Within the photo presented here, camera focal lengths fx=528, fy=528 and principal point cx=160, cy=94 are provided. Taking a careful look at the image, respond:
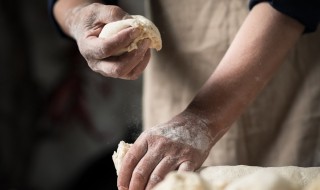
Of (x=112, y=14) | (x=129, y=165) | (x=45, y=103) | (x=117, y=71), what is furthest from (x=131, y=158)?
(x=45, y=103)

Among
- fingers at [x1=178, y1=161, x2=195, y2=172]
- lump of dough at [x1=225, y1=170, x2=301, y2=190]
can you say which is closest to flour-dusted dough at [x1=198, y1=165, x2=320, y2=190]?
fingers at [x1=178, y1=161, x2=195, y2=172]

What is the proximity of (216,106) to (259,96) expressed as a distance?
0.27 meters

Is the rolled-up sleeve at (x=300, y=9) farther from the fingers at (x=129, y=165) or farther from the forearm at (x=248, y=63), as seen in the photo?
the fingers at (x=129, y=165)

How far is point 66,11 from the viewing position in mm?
1095

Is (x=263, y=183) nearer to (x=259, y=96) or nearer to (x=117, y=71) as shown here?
(x=117, y=71)

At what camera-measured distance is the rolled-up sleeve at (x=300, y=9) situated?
0.99 metres

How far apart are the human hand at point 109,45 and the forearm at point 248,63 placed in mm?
142

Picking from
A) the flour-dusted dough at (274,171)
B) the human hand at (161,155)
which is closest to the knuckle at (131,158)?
the human hand at (161,155)

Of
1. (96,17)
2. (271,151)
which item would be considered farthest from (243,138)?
(96,17)

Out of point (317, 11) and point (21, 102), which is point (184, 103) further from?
point (21, 102)

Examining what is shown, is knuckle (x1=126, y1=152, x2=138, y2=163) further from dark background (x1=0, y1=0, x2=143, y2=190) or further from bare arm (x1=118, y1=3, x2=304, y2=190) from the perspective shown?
dark background (x1=0, y1=0, x2=143, y2=190)

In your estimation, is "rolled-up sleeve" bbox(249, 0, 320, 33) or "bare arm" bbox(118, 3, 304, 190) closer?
"bare arm" bbox(118, 3, 304, 190)

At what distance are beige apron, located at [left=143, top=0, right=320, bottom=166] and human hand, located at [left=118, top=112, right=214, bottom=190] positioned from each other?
0.34m

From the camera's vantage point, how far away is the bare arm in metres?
0.80
